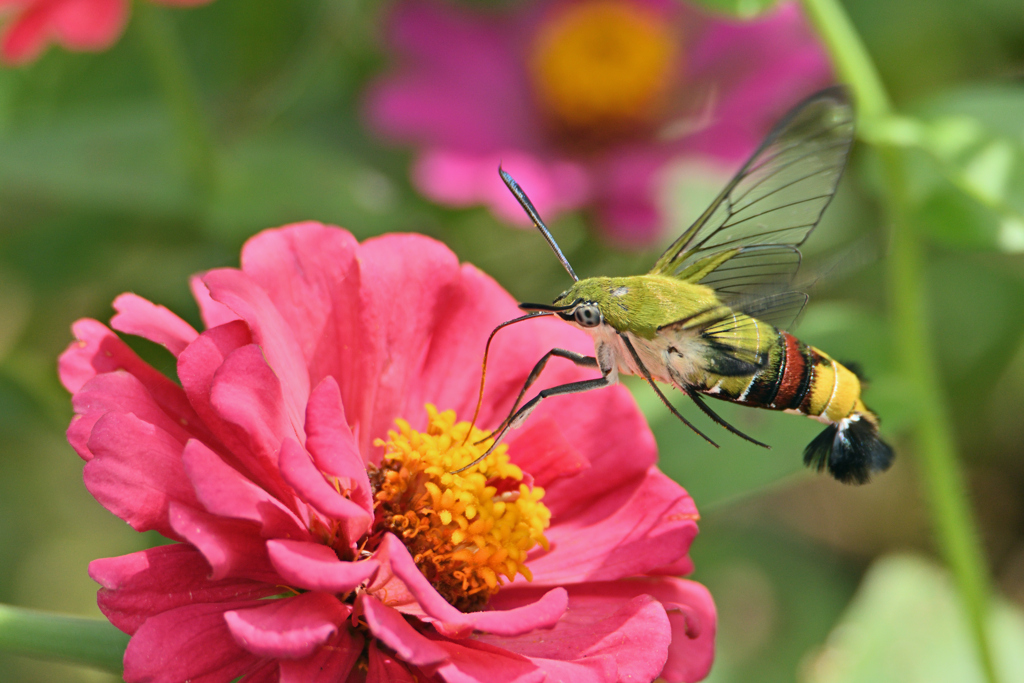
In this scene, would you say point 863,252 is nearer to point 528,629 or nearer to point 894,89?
point 528,629

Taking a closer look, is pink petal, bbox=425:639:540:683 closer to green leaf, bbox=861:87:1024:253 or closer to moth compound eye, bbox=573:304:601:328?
moth compound eye, bbox=573:304:601:328

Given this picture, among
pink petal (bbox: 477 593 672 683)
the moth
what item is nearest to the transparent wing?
the moth

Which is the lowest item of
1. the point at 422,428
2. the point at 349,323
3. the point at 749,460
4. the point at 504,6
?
the point at 749,460

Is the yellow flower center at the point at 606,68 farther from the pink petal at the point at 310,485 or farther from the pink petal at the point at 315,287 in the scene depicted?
the pink petal at the point at 310,485

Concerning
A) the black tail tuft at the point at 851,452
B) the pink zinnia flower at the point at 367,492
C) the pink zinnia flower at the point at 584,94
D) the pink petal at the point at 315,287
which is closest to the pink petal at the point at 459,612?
the pink zinnia flower at the point at 367,492

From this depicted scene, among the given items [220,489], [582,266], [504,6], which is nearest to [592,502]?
[220,489]

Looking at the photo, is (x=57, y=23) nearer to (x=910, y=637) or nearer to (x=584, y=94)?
(x=584, y=94)
